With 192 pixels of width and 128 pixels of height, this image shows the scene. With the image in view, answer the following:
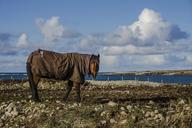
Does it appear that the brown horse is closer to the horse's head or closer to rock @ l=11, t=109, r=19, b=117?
the horse's head

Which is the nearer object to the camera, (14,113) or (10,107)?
(14,113)

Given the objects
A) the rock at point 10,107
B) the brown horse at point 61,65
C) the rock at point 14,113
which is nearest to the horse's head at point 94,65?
the brown horse at point 61,65

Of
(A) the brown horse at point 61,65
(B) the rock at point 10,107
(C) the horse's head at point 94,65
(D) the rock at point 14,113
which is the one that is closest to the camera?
(D) the rock at point 14,113

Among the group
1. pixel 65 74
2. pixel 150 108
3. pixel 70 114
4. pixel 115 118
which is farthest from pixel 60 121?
pixel 65 74

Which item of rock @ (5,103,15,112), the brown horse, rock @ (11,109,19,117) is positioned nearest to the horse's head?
the brown horse

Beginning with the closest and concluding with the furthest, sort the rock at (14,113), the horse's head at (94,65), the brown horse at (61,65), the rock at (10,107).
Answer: the rock at (14,113) < the rock at (10,107) < the horse's head at (94,65) < the brown horse at (61,65)

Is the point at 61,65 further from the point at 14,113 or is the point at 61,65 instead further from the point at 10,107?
the point at 14,113

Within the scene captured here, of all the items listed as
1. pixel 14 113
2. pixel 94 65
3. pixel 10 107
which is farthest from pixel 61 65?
pixel 14 113

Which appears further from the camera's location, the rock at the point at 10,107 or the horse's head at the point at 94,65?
the horse's head at the point at 94,65

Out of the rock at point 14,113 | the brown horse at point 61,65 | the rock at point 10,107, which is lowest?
the rock at point 14,113

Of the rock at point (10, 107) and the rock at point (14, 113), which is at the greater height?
the rock at point (10, 107)

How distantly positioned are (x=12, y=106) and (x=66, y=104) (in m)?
1.74

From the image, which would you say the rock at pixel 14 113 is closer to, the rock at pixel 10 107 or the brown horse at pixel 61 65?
the rock at pixel 10 107

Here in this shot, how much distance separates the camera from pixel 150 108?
1666 cm
